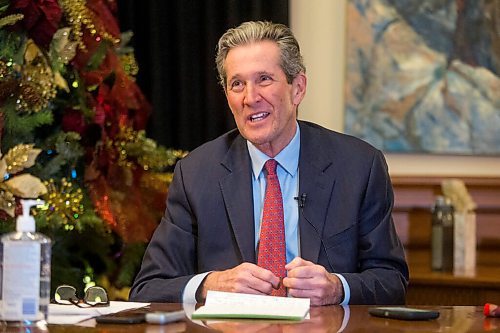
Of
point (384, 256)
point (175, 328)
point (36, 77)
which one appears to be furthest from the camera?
point (36, 77)

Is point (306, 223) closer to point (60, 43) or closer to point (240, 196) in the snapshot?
point (240, 196)

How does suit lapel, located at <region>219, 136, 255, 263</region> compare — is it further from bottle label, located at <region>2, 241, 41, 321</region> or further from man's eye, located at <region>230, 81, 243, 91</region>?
bottle label, located at <region>2, 241, 41, 321</region>

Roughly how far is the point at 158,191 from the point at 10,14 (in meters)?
0.93

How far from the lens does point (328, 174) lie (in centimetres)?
306

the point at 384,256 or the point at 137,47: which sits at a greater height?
the point at 137,47

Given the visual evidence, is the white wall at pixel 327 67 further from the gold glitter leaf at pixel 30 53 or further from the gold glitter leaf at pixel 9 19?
the gold glitter leaf at pixel 9 19

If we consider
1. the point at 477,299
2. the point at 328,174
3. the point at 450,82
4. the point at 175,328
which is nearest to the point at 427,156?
the point at 450,82

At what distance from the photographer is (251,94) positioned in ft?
9.84

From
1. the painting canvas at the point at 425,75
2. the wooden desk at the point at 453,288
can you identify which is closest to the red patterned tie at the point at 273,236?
the wooden desk at the point at 453,288

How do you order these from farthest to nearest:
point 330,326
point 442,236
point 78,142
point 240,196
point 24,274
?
point 442,236, point 78,142, point 240,196, point 330,326, point 24,274

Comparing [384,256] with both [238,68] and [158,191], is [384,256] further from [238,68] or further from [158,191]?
[158,191]

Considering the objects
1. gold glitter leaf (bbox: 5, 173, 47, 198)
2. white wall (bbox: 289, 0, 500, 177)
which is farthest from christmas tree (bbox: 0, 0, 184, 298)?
white wall (bbox: 289, 0, 500, 177)

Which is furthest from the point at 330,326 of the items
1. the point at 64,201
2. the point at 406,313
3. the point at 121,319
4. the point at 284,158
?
the point at 64,201

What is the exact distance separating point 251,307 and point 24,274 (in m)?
0.54
